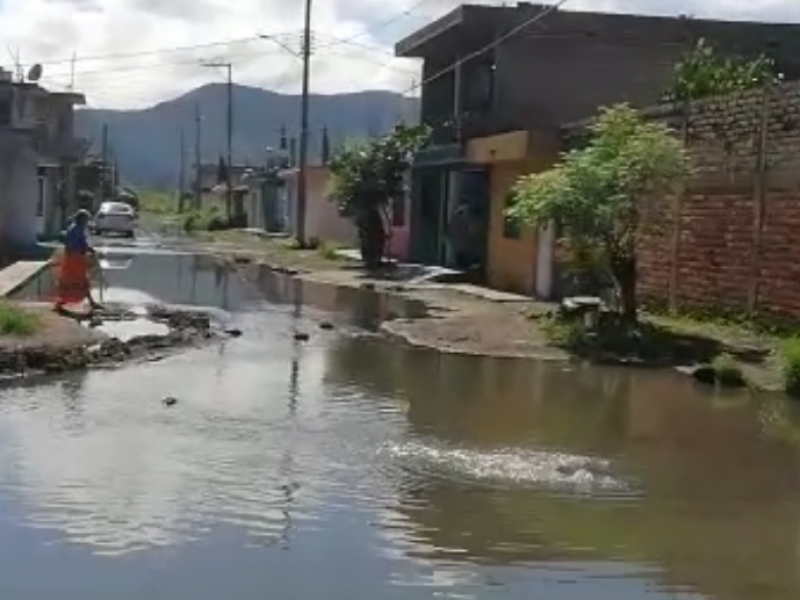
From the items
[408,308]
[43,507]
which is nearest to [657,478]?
[43,507]

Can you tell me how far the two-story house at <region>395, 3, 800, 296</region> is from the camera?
38.5 m

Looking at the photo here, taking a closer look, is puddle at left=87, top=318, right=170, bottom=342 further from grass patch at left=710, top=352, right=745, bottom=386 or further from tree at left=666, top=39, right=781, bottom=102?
tree at left=666, top=39, right=781, bottom=102

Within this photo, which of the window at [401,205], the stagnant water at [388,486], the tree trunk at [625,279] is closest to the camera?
the stagnant water at [388,486]

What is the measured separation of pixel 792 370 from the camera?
58.2ft

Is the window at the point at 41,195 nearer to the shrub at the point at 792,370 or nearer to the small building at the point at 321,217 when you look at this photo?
the small building at the point at 321,217

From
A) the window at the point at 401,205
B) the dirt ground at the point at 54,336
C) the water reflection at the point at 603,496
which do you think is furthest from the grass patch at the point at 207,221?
the water reflection at the point at 603,496

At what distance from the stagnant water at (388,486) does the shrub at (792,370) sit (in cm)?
69

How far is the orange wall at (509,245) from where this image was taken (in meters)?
32.9

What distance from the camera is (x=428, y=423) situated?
48.1 ft

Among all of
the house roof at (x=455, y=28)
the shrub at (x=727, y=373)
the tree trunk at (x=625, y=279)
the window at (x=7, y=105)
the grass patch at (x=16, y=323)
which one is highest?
the house roof at (x=455, y=28)

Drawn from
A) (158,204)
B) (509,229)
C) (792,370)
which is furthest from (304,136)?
(158,204)

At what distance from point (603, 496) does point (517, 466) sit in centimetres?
114

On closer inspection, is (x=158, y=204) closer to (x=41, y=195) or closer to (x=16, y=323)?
(x=41, y=195)

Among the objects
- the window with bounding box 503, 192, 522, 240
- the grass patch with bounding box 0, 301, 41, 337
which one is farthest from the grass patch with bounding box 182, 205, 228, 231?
the grass patch with bounding box 0, 301, 41, 337
